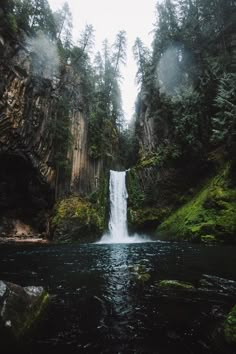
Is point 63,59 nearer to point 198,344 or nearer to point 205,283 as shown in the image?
point 205,283

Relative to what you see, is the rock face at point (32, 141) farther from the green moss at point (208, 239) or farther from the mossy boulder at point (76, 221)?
the green moss at point (208, 239)

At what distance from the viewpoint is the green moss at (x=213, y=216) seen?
17406mm

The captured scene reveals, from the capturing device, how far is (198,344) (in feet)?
12.8

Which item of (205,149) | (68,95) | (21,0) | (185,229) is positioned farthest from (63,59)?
(185,229)

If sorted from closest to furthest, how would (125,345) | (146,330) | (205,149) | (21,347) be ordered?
(21,347), (125,345), (146,330), (205,149)

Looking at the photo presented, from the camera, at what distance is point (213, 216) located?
19.0 metres

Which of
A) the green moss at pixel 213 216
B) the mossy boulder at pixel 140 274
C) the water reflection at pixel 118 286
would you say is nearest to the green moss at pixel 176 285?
the mossy boulder at pixel 140 274

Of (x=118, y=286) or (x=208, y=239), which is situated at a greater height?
(x=208, y=239)

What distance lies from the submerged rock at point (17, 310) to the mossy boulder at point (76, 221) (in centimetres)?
1843

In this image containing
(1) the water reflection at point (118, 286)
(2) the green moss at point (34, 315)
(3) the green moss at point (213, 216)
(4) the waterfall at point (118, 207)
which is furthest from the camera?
(4) the waterfall at point (118, 207)

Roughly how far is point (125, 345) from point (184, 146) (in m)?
24.3

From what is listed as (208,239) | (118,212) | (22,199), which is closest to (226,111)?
(208,239)

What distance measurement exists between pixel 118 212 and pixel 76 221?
6158mm

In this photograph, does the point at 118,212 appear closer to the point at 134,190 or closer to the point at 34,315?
the point at 134,190
